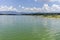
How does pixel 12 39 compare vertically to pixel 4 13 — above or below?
above

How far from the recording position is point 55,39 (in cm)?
1598

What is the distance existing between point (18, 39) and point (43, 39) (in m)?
2.44

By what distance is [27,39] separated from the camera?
15.8 meters

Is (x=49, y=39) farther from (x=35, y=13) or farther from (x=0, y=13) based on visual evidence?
(x=0, y=13)

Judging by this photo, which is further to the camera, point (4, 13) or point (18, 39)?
point (4, 13)

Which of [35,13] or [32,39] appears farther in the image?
[35,13]

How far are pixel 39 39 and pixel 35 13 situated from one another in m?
82.6


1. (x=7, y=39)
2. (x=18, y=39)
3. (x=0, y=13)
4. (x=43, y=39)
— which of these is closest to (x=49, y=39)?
(x=43, y=39)

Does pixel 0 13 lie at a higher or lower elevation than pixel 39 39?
lower

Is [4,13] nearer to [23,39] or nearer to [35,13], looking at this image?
[35,13]

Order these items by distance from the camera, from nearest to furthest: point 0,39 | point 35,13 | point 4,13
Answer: point 0,39 → point 35,13 → point 4,13

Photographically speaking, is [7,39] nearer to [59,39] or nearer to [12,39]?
[12,39]

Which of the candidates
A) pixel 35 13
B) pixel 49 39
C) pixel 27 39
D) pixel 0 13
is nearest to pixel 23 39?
pixel 27 39

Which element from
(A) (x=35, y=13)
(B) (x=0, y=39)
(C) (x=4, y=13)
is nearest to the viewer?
(B) (x=0, y=39)
